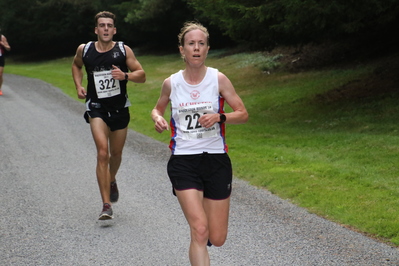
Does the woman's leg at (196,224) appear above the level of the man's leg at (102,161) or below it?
above

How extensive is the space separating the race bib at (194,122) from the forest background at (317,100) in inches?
97.4

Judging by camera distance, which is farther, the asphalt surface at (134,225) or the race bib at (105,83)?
the race bib at (105,83)

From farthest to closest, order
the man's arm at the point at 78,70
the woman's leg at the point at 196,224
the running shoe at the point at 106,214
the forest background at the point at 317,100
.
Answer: the forest background at the point at 317,100, the man's arm at the point at 78,70, the running shoe at the point at 106,214, the woman's leg at the point at 196,224

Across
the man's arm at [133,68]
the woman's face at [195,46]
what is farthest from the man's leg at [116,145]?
the woman's face at [195,46]

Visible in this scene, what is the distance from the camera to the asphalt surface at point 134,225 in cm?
600

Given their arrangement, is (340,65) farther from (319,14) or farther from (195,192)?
(195,192)

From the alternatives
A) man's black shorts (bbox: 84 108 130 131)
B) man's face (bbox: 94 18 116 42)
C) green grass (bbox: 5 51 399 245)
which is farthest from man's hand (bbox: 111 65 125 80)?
green grass (bbox: 5 51 399 245)

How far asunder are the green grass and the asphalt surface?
46 centimetres

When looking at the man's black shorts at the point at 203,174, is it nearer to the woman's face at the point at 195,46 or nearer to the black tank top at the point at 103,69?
the woman's face at the point at 195,46

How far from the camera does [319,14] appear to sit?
13.7 meters

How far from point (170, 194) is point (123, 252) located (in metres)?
2.58

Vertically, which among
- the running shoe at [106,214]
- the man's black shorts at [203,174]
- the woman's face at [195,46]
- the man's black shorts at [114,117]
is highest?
the woman's face at [195,46]

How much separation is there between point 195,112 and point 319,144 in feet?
25.1

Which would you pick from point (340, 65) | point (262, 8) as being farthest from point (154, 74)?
point (262, 8)
